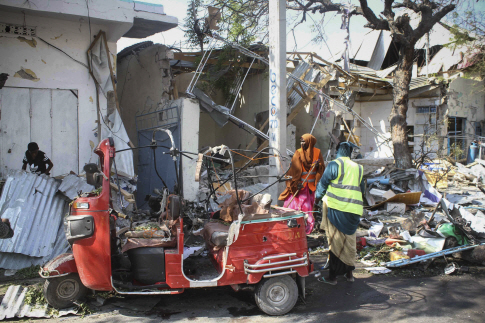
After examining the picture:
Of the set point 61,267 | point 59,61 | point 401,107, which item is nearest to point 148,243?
point 61,267

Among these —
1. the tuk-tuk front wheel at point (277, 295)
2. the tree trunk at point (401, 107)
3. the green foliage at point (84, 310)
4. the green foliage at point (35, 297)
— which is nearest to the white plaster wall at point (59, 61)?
the green foliage at point (35, 297)

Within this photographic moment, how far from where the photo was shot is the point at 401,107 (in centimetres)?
1083

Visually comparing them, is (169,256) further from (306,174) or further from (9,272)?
(306,174)

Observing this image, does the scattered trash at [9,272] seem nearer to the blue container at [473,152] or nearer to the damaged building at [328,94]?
the damaged building at [328,94]

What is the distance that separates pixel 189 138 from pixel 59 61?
3.18m

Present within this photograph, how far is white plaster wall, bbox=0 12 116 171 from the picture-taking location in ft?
24.4

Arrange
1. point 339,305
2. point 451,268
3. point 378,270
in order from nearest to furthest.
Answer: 1. point 339,305
2. point 451,268
3. point 378,270

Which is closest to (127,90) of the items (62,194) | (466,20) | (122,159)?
(122,159)

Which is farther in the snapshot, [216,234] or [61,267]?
[216,234]

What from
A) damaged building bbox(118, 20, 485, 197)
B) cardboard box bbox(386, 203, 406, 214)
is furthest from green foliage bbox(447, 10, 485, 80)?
cardboard box bbox(386, 203, 406, 214)

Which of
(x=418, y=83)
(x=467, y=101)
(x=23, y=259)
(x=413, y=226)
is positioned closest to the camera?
(x=23, y=259)

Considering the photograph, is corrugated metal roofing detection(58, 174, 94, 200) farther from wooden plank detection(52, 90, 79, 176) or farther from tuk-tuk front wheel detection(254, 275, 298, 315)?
tuk-tuk front wheel detection(254, 275, 298, 315)

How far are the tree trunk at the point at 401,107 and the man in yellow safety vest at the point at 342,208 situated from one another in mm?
A: 6470

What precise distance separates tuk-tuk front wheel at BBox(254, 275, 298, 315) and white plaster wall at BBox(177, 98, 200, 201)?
502 centimetres
